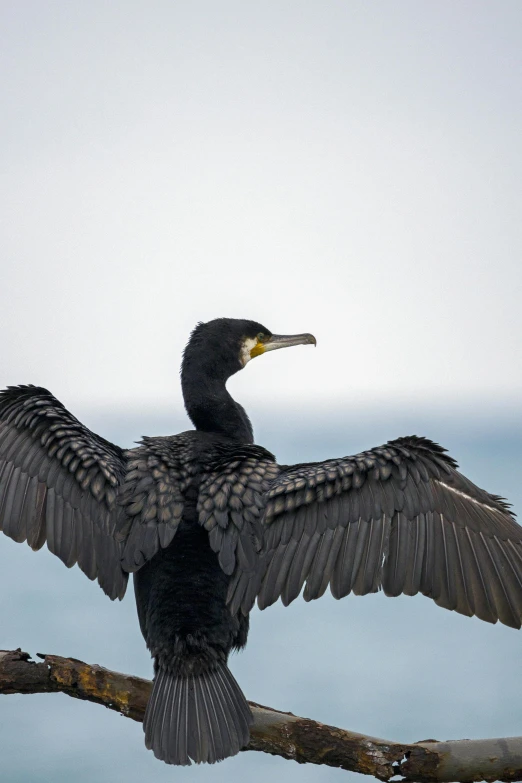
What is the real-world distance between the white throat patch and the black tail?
5.52 feet

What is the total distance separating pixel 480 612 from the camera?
325cm

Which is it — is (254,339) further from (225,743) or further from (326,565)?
(225,743)

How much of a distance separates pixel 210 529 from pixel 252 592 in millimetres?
276

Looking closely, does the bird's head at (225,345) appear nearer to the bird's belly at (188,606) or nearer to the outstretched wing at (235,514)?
the outstretched wing at (235,514)

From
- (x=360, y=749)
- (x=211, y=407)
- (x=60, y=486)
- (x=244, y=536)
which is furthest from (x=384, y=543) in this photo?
(x=60, y=486)

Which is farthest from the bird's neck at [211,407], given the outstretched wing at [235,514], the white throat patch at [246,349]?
the outstretched wing at [235,514]

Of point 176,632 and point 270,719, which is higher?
point 176,632

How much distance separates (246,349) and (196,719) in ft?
6.25

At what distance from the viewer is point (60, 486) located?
11.6ft

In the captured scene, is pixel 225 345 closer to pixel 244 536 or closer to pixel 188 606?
pixel 244 536

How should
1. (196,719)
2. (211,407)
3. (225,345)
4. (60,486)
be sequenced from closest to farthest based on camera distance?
(196,719)
(60,486)
(211,407)
(225,345)

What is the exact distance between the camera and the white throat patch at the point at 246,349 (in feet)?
14.2

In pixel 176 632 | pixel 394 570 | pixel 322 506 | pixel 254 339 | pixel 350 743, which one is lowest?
pixel 350 743

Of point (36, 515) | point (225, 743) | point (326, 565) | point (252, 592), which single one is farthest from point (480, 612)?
point (36, 515)
